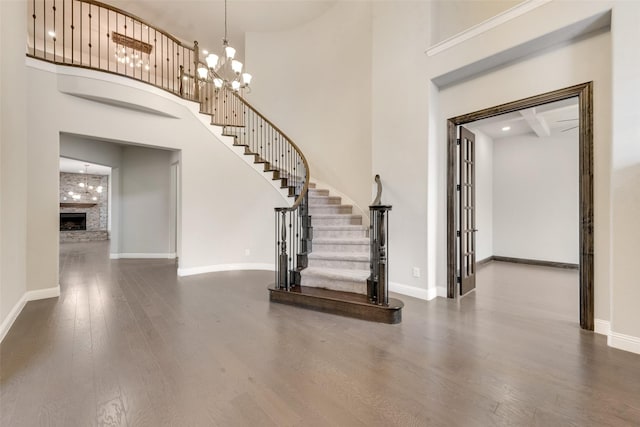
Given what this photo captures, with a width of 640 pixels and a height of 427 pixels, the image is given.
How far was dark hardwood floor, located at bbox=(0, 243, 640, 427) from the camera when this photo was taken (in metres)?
1.63

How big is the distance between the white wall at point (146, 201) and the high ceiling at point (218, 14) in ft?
10.0

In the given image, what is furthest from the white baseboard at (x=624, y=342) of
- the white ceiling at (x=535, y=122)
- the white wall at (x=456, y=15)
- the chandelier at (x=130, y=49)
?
the chandelier at (x=130, y=49)

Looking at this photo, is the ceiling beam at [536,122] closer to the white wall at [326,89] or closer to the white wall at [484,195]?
the white wall at [484,195]

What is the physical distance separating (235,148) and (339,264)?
3252mm

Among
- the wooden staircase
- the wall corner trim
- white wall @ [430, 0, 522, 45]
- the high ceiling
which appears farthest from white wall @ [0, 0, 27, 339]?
white wall @ [430, 0, 522, 45]

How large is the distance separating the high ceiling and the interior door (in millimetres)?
4456

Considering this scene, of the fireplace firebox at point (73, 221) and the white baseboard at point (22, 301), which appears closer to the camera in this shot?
the white baseboard at point (22, 301)

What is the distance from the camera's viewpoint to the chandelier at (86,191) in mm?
12186

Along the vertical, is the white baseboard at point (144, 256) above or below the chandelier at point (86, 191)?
below

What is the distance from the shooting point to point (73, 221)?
12148 mm

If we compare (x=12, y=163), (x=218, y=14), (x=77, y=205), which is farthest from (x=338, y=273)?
(x=77, y=205)

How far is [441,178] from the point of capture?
12.9ft

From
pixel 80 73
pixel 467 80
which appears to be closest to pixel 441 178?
pixel 467 80

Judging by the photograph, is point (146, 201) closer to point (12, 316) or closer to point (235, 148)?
point (235, 148)
